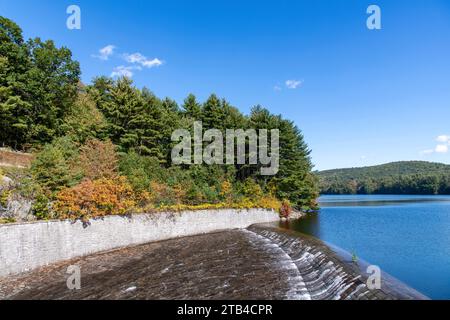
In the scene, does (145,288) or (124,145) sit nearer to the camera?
(145,288)

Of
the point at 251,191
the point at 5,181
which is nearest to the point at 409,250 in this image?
the point at 251,191

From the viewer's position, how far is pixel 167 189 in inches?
838

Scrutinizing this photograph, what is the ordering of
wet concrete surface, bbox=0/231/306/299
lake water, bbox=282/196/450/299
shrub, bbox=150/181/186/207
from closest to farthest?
1. wet concrete surface, bbox=0/231/306/299
2. lake water, bbox=282/196/450/299
3. shrub, bbox=150/181/186/207

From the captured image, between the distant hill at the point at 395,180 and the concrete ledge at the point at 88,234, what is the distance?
4489cm

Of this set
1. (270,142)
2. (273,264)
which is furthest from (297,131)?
(273,264)

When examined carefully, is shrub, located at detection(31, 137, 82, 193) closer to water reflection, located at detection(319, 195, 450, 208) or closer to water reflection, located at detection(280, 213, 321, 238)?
water reflection, located at detection(280, 213, 321, 238)

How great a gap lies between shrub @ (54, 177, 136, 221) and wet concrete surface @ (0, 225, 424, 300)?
2.20 m

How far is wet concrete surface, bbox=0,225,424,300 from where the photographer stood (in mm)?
8930

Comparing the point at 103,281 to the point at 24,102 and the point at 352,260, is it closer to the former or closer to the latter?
the point at 352,260

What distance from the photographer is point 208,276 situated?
11.0 m

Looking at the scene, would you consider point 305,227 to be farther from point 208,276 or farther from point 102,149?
point 102,149

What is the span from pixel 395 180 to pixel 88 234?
111107 mm

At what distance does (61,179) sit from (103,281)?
22.4ft

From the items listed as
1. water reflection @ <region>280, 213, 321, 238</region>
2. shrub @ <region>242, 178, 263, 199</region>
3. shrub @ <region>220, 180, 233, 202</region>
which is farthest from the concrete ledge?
water reflection @ <region>280, 213, 321, 238</region>
